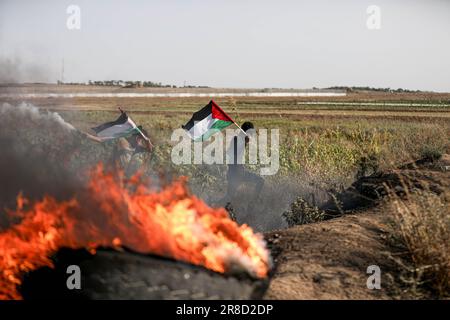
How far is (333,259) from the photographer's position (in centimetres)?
568

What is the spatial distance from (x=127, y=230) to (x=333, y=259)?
2363mm

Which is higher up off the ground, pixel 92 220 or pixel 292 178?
pixel 292 178

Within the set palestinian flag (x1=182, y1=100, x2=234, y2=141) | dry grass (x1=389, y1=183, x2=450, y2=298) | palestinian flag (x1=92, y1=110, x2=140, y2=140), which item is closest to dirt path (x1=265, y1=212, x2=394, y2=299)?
dry grass (x1=389, y1=183, x2=450, y2=298)

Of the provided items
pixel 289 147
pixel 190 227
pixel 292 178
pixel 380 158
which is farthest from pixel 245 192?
pixel 190 227

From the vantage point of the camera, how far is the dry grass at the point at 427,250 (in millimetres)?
5156

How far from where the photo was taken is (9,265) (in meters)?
5.25

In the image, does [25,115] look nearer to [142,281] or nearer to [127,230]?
[127,230]

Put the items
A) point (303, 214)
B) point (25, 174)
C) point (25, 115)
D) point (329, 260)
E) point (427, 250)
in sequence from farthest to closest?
1. point (25, 115)
2. point (303, 214)
3. point (25, 174)
4. point (329, 260)
5. point (427, 250)

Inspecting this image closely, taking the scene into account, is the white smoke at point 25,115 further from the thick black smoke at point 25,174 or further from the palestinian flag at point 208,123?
the palestinian flag at point 208,123

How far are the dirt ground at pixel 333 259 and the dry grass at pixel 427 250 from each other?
0.65ft

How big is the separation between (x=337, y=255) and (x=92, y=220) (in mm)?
2794

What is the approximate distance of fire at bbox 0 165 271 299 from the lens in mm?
4992

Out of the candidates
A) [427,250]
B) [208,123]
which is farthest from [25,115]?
[427,250]
